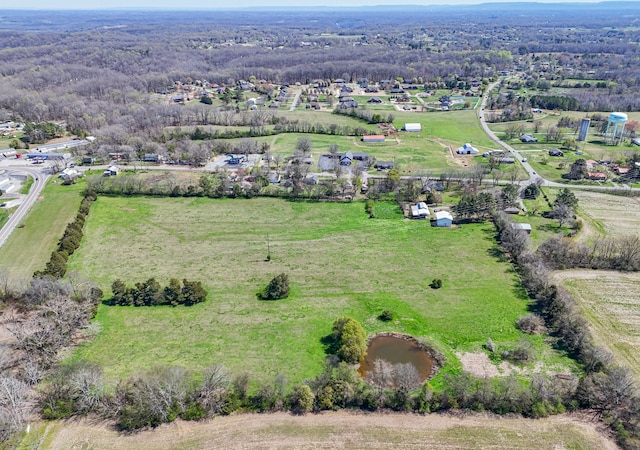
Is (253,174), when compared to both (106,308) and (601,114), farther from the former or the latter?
(601,114)

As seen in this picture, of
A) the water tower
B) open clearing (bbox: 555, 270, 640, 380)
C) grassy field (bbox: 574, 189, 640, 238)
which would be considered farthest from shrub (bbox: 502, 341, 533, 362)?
the water tower

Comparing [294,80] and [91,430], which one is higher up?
[294,80]

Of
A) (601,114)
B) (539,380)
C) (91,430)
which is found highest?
(601,114)

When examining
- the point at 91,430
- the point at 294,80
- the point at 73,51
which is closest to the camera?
the point at 91,430

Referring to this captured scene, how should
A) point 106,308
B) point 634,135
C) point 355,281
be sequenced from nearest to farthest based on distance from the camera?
point 106,308, point 355,281, point 634,135

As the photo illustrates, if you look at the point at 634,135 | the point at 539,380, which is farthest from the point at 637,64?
the point at 539,380

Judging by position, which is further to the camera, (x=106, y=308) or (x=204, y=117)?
(x=204, y=117)

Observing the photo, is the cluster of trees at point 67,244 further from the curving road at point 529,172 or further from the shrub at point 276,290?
the curving road at point 529,172
